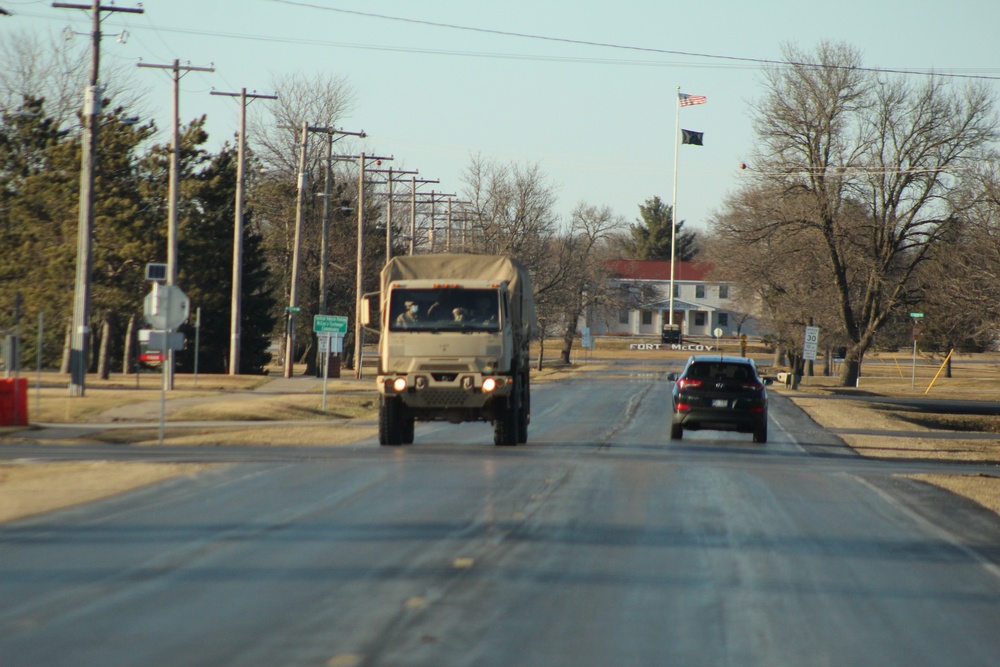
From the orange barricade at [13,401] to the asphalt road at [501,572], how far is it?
11.4 m

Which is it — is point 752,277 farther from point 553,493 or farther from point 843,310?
point 553,493

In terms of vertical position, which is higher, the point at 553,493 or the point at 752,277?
the point at 752,277

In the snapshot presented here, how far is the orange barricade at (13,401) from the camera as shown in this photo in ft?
85.3

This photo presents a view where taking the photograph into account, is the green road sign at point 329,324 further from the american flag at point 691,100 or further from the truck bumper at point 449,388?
the american flag at point 691,100

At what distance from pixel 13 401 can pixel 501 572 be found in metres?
20.1

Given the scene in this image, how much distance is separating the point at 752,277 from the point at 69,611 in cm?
5792

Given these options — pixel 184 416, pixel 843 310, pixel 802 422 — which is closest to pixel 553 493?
pixel 184 416

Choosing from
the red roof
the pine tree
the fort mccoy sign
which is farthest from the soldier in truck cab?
the pine tree

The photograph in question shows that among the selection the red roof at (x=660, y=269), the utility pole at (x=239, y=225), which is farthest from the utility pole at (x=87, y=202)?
the red roof at (x=660, y=269)

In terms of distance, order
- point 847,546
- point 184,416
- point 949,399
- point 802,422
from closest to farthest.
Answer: point 847,546 < point 184,416 < point 802,422 < point 949,399

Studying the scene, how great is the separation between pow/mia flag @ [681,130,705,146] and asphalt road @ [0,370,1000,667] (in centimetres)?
5671

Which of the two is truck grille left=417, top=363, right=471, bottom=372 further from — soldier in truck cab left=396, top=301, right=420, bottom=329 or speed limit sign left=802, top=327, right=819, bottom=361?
speed limit sign left=802, top=327, right=819, bottom=361

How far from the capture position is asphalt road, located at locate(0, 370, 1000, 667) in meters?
6.82

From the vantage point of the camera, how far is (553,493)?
1448 centimetres
